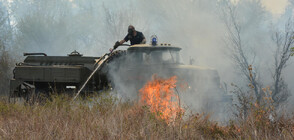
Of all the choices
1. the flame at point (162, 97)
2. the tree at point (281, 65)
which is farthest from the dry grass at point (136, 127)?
the tree at point (281, 65)

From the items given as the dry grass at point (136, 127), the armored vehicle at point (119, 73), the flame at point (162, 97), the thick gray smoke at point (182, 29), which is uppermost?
the thick gray smoke at point (182, 29)

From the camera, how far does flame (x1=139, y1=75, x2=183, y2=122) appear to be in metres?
5.69

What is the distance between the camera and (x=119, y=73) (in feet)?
26.8

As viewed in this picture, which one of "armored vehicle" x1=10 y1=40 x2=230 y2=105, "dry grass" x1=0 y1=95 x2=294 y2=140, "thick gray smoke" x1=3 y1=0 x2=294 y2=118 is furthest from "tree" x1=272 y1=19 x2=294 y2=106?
"thick gray smoke" x1=3 y1=0 x2=294 y2=118

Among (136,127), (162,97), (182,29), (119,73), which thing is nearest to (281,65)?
(119,73)

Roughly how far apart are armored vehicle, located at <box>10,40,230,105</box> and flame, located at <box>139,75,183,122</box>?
0.36 metres

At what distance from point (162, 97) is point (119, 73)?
7.31ft

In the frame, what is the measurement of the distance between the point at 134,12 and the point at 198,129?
31734 millimetres

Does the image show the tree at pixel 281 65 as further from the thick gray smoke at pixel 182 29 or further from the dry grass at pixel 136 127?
the thick gray smoke at pixel 182 29

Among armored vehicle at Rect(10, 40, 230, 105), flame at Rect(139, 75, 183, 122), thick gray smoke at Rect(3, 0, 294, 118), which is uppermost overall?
thick gray smoke at Rect(3, 0, 294, 118)

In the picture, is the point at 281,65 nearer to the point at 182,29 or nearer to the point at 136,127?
the point at 136,127

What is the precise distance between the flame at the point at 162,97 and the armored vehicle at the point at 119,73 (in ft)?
1.18

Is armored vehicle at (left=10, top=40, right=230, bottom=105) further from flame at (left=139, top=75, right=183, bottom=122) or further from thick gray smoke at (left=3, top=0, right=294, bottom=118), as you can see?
thick gray smoke at (left=3, top=0, right=294, bottom=118)

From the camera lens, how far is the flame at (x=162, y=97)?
5688 mm
